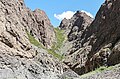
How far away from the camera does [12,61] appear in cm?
3300

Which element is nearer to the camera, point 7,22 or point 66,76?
point 66,76

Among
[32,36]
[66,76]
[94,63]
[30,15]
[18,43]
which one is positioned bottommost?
[66,76]

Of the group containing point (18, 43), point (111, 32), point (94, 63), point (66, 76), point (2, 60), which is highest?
point (111, 32)

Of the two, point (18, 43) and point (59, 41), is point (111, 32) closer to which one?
point (18, 43)

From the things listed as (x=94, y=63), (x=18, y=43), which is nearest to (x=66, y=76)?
(x=18, y=43)

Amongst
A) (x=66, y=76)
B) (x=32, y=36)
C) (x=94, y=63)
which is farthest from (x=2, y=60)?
(x=32, y=36)

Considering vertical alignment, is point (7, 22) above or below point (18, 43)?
above

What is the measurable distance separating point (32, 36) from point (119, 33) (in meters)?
65.9

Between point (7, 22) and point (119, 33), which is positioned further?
point (119, 33)

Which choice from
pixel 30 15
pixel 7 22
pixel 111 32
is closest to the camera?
pixel 7 22

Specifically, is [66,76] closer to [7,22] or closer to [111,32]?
[7,22]

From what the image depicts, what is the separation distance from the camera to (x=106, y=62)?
64125mm

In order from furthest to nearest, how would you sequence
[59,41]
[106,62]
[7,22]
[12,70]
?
1. [59,41]
2. [106,62]
3. [7,22]
4. [12,70]

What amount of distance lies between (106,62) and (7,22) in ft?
72.5
